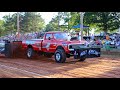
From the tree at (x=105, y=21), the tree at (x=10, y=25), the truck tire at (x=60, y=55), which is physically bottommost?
the truck tire at (x=60, y=55)

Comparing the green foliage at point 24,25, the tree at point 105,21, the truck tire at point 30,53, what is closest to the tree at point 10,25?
the green foliage at point 24,25

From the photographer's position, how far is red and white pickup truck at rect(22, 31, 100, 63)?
34.3 ft

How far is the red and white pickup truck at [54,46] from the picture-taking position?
10.5m

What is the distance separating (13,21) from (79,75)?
471 centimetres

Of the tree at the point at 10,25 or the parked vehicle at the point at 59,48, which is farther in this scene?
the tree at the point at 10,25

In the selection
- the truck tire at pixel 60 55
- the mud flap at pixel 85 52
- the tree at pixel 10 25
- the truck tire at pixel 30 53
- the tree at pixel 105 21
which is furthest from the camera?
the tree at pixel 105 21

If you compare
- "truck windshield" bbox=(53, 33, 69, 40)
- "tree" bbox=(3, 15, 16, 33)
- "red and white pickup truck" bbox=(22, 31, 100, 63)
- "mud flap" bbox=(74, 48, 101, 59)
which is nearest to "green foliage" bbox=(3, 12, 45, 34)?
"tree" bbox=(3, 15, 16, 33)

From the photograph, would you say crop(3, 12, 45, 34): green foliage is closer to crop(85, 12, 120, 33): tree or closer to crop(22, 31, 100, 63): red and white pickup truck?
crop(22, 31, 100, 63): red and white pickup truck

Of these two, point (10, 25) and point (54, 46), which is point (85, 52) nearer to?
point (54, 46)

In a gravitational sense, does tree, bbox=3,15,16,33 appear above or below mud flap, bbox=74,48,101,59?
above

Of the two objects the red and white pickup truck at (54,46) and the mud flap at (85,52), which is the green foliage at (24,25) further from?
the mud flap at (85,52)
